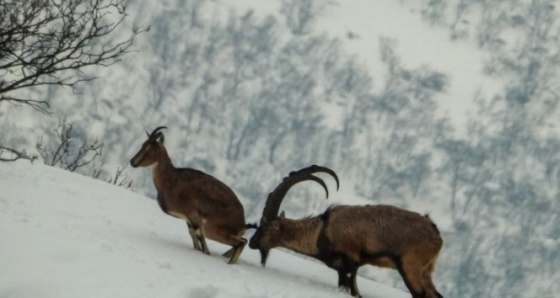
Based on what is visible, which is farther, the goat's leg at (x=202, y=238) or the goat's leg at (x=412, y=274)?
the goat's leg at (x=202, y=238)

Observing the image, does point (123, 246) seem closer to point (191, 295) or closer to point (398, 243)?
point (191, 295)

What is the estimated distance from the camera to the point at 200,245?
1563 centimetres

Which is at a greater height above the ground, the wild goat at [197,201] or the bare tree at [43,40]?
the bare tree at [43,40]

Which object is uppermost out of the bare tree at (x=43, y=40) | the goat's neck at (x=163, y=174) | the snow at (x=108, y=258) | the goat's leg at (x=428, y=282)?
the bare tree at (x=43, y=40)

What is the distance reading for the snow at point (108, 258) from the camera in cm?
1040

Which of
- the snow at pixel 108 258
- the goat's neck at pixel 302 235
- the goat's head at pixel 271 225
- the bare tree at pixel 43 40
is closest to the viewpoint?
the snow at pixel 108 258

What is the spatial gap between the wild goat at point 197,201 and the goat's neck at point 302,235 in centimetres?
95

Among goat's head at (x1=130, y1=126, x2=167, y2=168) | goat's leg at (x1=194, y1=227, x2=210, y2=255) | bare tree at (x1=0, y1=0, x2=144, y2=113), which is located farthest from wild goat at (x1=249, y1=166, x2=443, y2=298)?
bare tree at (x1=0, y1=0, x2=144, y2=113)

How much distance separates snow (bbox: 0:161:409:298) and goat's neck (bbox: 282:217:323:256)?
520mm

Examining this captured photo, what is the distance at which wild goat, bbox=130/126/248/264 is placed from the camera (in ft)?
47.7

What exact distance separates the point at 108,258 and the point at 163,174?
3.66 meters

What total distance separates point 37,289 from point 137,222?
22.3ft

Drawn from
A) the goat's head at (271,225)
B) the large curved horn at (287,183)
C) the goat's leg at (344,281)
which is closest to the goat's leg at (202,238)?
the goat's head at (271,225)

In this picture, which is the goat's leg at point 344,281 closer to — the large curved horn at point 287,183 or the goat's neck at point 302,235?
the goat's neck at point 302,235
